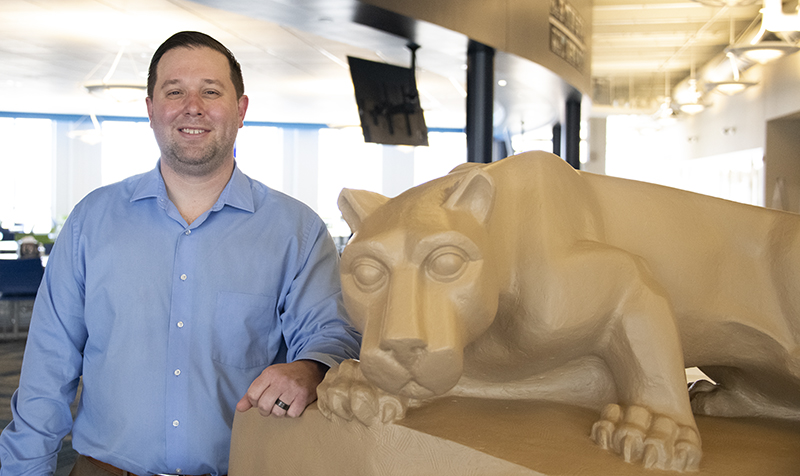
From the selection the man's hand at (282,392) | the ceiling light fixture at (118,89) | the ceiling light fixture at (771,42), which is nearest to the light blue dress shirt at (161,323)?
the man's hand at (282,392)

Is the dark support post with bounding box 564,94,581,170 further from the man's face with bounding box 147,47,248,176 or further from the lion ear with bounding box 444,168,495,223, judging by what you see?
the lion ear with bounding box 444,168,495,223

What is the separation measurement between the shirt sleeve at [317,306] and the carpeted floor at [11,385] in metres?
2.10

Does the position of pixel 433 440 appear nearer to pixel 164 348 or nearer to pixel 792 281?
pixel 792 281

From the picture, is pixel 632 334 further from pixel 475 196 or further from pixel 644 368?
pixel 475 196

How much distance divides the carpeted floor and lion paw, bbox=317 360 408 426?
250 centimetres

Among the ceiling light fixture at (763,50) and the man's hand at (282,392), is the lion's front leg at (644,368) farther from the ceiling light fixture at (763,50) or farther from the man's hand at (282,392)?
the ceiling light fixture at (763,50)

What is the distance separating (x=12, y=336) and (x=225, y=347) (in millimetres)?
5459

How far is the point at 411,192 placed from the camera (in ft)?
2.72

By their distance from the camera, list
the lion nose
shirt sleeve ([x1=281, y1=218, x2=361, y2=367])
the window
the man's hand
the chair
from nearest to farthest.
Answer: the lion nose → the man's hand → shirt sleeve ([x1=281, y1=218, x2=361, y2=367]) → the chair → the window

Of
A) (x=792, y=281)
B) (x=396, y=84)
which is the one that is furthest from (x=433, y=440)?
(x=396, y=84)

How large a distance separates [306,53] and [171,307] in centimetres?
680

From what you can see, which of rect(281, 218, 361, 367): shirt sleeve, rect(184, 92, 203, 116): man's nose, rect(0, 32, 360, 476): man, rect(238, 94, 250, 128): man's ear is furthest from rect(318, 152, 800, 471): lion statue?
rect(238, 94, 250, 128): man's ear

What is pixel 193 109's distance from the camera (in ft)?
4.37

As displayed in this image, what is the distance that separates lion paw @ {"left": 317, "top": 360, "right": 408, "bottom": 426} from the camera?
0.83 metres
